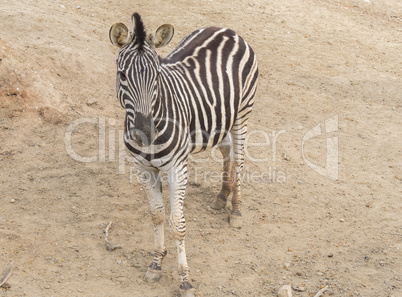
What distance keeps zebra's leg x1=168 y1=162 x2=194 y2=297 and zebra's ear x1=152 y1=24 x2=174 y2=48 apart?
1.23 meters

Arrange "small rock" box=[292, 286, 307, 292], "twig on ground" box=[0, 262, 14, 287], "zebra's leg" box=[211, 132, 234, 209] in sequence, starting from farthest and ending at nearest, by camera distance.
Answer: "zebra's leg" box=[211, 132, 234, 209] → "small rock" box=[292, 286, 307, 292] → "twig on ground" box=[0, 262, 14, 287]

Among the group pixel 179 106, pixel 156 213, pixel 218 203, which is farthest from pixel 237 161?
pixel 179 106

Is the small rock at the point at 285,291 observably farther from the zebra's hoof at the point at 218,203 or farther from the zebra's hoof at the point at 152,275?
the zebra's hoof at the point at 218,203

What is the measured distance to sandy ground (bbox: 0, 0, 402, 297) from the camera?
530cm

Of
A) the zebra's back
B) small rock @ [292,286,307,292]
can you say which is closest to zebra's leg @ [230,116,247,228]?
the zebra's back

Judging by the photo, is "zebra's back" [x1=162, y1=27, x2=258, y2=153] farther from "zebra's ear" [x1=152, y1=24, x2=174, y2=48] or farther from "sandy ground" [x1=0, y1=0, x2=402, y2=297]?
"sandy ground" [x1=0, y1=0, x2=402, y2=297]

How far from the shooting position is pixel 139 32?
14.0 feet

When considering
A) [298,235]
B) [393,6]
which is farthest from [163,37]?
[393,6]

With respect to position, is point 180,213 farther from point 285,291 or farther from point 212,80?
point 212,80

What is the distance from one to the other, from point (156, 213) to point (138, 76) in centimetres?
166

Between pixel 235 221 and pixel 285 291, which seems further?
pixel 235 221

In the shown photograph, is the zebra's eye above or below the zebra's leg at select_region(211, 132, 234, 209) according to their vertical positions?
above

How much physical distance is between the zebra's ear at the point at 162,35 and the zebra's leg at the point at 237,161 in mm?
2018

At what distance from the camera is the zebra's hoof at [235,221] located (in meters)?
6.26
